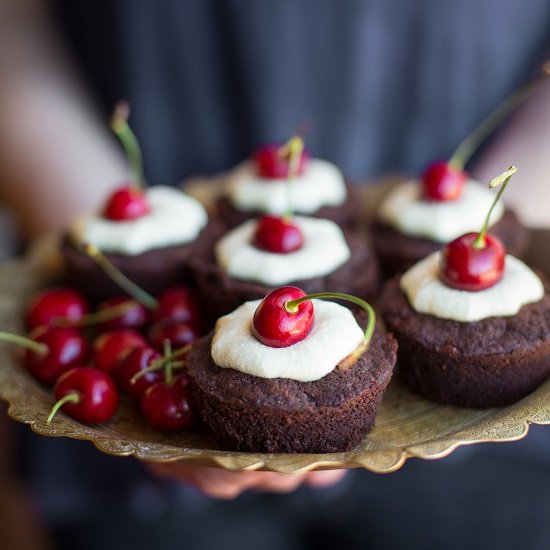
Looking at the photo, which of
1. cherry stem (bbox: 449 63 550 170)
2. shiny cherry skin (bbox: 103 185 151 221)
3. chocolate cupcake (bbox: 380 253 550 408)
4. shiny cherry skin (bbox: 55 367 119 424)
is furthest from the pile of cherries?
cherry stem (bbox: 449 63 550 170)

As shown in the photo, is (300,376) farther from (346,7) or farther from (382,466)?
(346,7)

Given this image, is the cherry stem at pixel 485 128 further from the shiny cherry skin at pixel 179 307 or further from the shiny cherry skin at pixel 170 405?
the shiny cherry skin at pixel 170 405

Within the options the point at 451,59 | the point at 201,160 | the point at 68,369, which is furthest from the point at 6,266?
the point at 451,59

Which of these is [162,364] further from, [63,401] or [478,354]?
[478,354]

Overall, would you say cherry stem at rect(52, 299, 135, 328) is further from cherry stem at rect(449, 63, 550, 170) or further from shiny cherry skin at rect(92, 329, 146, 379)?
cherry stem at rect(449, 63, 550, 170)

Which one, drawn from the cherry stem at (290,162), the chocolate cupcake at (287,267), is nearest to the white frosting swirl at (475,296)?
the chocolate cupcake at (287,267)

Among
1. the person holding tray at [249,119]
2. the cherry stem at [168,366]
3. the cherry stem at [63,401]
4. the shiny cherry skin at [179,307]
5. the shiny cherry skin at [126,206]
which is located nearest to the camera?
the cherry stem at [63,401]
